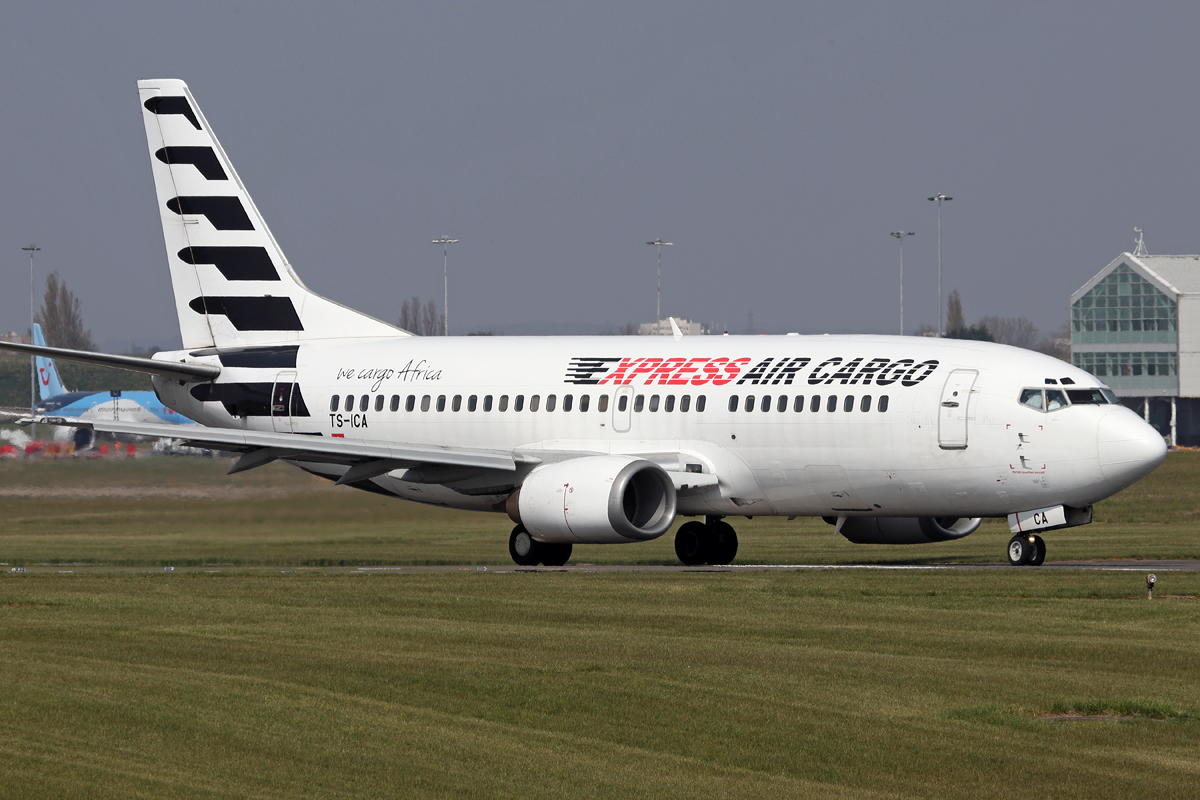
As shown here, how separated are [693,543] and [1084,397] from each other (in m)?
8.83

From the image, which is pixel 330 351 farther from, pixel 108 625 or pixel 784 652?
pixel 784 652

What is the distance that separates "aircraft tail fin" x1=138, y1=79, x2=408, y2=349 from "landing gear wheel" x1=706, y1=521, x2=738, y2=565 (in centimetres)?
989

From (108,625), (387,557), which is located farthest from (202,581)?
(387,557)

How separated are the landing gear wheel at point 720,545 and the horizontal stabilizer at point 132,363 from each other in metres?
11.9

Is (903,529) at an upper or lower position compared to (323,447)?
lower

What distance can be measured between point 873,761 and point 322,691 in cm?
554

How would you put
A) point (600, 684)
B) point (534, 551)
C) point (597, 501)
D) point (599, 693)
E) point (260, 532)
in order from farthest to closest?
point (260, 532)
point (534, 551)
point (597, 501)
point (600, 684)
point (599, 693)

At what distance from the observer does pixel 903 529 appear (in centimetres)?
3669

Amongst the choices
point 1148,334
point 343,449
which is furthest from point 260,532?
point 1148,334

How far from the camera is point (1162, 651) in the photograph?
19531 mm

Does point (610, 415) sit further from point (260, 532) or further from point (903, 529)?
point (260, 532)

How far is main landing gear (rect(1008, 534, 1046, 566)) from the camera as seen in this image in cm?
3219

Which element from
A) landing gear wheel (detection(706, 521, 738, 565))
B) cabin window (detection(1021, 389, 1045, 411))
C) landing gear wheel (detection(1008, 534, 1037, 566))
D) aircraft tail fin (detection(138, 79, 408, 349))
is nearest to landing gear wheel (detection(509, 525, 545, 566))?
landing gear wheel (detection(706, 521, 738, 565))

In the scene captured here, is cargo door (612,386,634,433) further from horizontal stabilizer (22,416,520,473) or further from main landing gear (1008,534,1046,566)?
main landing gear (1008,534,1046,566)
